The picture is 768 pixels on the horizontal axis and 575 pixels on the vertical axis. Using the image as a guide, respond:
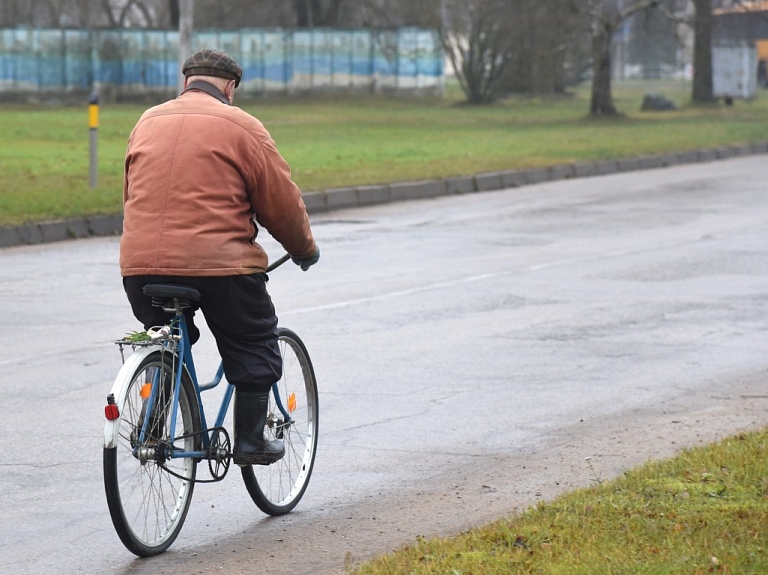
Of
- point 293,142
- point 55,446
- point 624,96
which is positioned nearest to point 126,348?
point 55,446

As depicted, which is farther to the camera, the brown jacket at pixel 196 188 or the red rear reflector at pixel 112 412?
the brown jacket at pixel 196 188

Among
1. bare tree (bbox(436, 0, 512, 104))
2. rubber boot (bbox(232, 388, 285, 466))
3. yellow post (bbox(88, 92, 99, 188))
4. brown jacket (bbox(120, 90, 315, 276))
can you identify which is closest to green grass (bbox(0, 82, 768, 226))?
yellow post (bbox(88, 92, 99, 188))

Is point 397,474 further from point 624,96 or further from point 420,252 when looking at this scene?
point 624,96

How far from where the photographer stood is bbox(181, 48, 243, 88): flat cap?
16.5 feet

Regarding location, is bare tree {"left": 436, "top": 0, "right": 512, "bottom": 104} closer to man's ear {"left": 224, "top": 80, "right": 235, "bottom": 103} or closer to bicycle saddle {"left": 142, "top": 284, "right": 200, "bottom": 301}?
man's ear {"left": 224, "top": 80, "right": 235, "bottom": 103}

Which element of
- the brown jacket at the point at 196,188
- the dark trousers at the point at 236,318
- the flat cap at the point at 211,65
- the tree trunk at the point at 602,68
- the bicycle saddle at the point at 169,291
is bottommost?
the dark trousers at the point at 236,318

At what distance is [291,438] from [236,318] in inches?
36.4

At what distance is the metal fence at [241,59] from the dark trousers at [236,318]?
135 feet

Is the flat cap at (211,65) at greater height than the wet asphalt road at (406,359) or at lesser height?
greater

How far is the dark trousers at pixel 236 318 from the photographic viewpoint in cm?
487

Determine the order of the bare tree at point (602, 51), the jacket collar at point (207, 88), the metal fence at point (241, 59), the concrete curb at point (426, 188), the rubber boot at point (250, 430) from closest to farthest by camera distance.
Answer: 1. the jacket collar at point (207, 88)
2. the rubber boot at point (250, 430)
3. the concrete curb at point (426, 188)
4. the bare tree at point (602, 51)
5. the metal fence at point (241, 59)

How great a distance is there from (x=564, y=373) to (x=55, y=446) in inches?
120

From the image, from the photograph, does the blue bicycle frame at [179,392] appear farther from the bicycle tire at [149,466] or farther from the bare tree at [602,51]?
the bare tree at [602,51]

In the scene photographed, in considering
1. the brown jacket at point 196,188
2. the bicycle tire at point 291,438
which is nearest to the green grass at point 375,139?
the bicycle tire at point 291,438
